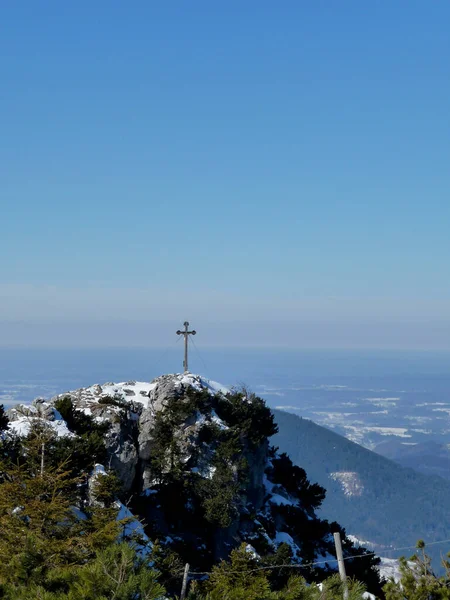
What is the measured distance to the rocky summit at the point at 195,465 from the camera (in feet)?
105

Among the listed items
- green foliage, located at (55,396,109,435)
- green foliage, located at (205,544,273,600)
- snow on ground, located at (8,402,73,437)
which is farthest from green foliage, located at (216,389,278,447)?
green foliage, located at (205,544,273,600)

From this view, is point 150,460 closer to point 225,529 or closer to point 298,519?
point 225,529

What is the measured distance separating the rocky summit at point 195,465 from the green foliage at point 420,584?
14.8m

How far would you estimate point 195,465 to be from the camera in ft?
113

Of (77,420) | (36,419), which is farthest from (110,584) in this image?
(77,420)

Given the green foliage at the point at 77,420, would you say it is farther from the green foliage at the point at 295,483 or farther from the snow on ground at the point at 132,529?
the green foliage at the point at 295,483

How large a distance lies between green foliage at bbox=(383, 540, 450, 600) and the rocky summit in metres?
14.8

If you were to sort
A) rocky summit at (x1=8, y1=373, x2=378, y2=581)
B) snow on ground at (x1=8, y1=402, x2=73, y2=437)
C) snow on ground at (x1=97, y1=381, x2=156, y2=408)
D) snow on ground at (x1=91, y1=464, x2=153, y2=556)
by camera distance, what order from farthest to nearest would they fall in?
snow on ground at (x1=97, y1=381, x2=156, y2=408) < rocky summit at (x1=8, y1=373, x2=378, y2=581) < snow on ground at (x1=8, y1=402, x2=73, y2=437) < snow on ground at (x1=91, y1=464, x2=153, y2=556)

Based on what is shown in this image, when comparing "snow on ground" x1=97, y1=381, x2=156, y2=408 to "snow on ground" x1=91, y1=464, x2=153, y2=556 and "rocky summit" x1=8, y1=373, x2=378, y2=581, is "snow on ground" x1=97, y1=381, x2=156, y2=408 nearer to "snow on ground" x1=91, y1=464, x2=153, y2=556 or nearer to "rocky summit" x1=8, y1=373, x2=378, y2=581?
"rocky summit" x1=8, y1=373, x2=378, y2=581

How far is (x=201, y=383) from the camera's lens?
128 feet

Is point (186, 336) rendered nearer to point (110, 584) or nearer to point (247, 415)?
point (247, 415)

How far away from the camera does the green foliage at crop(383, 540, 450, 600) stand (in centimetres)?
1539

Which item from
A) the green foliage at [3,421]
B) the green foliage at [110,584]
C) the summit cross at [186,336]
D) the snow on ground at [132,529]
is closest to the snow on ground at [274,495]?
the summit cross at [186,336]

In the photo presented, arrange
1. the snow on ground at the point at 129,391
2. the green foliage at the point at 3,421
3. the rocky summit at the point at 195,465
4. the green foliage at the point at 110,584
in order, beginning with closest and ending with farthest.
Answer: the green foliage at the point at 110,584 < the green foliage at the point at 3,421 < the rocky summit at the point at 195,465 < the snow on ground at the point at 129,391
